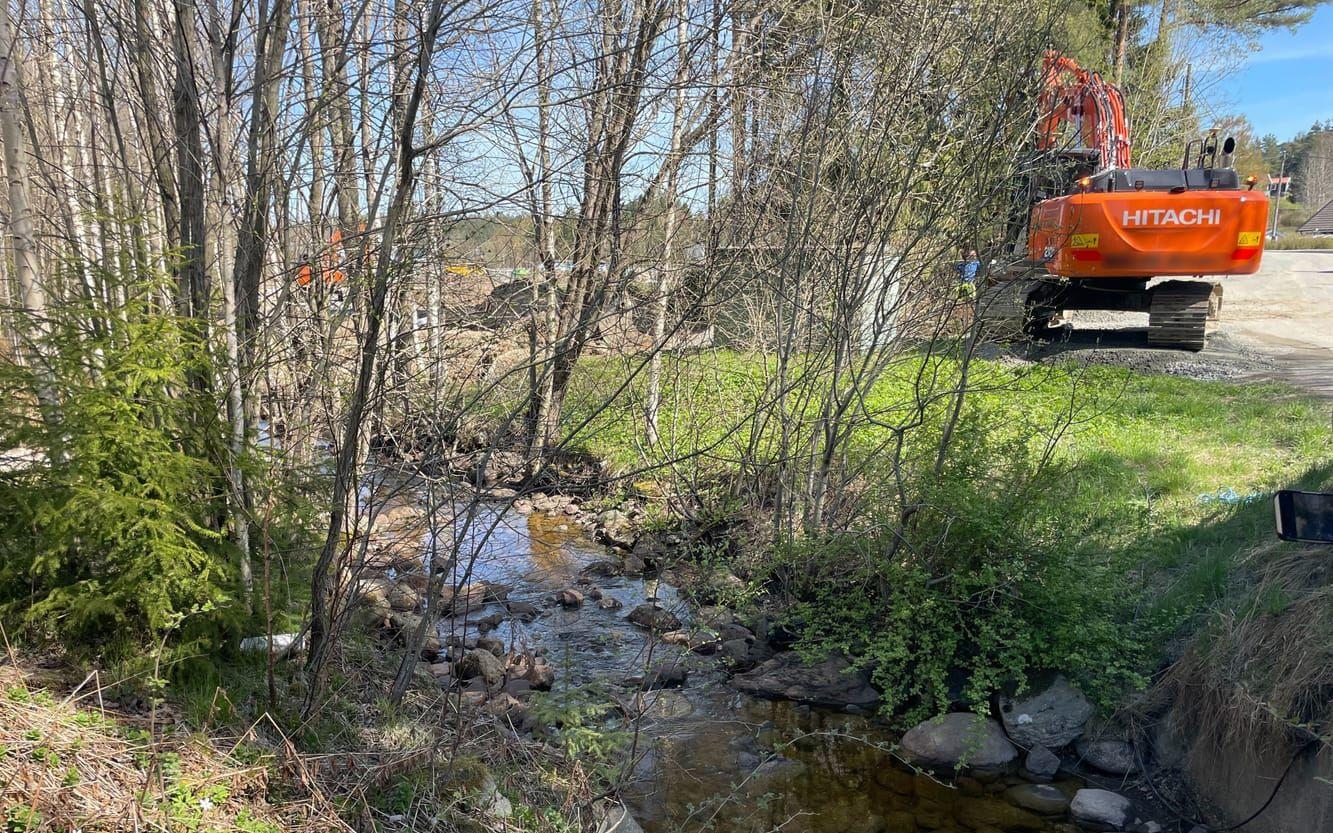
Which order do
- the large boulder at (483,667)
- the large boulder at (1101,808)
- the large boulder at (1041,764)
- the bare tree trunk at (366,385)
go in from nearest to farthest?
the bare tree trunk at (366,385) → the large boulder at (1101,808) → the large boulder at (1041,764) → the large boulder at (483,667)

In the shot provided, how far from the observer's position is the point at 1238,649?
4.79 m

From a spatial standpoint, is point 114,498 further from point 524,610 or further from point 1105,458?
point 1105,458

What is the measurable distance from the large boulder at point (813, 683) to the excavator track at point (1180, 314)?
9327 millimetres

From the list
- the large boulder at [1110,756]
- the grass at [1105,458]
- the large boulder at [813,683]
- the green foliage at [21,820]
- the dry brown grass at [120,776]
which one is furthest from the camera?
the large boulder at [813,683]

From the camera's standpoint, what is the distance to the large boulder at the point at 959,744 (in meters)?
5.57

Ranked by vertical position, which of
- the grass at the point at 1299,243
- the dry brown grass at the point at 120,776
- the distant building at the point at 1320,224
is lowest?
the dry brown grass at the point at 120,776

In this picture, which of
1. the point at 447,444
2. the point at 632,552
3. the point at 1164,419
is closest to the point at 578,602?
the point at 632,552

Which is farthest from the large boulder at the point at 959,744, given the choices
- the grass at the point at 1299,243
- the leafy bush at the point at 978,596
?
the grass at the point at 1299,243

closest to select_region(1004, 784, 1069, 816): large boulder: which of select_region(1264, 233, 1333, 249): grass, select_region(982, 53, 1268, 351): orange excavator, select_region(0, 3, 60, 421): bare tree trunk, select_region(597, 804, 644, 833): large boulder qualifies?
select_region(597, 804, 644, 833): large boulder

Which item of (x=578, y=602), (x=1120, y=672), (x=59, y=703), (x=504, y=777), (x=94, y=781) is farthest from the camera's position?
(x=578, y=602)

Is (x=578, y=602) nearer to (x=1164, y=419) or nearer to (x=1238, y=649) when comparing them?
(x=1238, y=649)

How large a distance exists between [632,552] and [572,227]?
3.86 metres

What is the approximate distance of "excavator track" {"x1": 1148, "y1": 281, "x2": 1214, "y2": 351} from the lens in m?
13.1

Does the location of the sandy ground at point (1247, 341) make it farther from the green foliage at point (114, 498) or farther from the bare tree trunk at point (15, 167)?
the bare tree trunk at point (15, 167)
